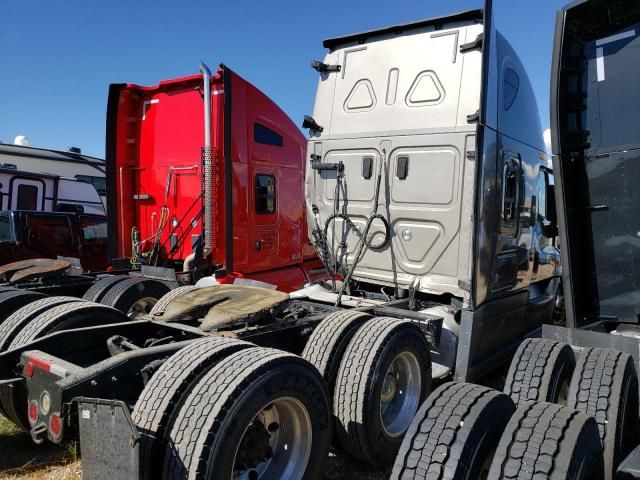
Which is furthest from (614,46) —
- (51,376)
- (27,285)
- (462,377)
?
(27,285)

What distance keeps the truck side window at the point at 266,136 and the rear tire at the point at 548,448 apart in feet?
20.7

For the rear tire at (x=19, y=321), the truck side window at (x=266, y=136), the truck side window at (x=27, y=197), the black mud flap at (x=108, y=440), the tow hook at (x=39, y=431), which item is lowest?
the tow hook at (x=39, y=431)

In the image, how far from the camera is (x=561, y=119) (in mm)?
3811

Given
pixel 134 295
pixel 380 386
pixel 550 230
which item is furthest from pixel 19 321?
pixel 550 230

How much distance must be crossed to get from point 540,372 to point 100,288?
15.6 feet

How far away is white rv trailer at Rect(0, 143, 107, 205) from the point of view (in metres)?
14.9

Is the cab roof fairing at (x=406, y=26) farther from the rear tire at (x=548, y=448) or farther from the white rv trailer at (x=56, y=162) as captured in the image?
the white rv trailer at (x=56, y=162)

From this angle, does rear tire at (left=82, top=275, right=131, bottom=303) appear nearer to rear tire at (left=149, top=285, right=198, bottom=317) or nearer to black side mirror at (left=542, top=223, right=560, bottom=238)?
rear tire at (left=149, top=285, right=198, bottom=317)

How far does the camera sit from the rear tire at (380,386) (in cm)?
341

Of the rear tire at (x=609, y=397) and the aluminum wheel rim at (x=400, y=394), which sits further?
the aluminum wheel rim at (x=400, y=394)

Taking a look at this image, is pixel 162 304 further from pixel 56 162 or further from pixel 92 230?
pixel 56 162

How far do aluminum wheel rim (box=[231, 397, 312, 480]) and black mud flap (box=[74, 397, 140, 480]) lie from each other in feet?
2.45

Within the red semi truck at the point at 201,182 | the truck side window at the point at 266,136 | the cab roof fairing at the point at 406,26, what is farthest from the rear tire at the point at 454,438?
the truck side window at the point at 266,136

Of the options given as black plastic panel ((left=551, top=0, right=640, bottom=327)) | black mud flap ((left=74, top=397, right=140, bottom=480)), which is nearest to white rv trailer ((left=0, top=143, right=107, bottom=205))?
black mud flap ((left=74, top=397, right=140, bottom=480))
